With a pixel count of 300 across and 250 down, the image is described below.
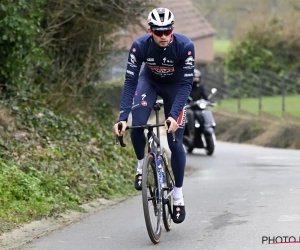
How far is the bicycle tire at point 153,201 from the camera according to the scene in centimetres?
757

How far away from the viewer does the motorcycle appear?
1917 centimetres

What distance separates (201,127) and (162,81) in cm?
1090

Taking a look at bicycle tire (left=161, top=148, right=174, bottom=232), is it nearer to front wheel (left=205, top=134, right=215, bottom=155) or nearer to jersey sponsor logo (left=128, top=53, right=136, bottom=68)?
jersey sponsor logo (left=128, top=53, right=136, bottom=68)

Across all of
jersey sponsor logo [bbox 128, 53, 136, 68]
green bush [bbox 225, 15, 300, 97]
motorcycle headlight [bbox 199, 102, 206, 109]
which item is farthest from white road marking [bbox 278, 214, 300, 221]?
green bush [bbox 225, 15, 300, 97]

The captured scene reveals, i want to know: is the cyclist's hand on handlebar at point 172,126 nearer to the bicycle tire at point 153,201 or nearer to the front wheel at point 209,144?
the bicycle tire at point 153,201

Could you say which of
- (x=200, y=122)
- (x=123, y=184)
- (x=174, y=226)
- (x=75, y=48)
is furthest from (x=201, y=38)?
(x=174, y=226)

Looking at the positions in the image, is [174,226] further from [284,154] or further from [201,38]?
[201,38]

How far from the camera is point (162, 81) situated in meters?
8.48

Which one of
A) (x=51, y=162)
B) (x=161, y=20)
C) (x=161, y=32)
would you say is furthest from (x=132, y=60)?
(x=51, y=162)

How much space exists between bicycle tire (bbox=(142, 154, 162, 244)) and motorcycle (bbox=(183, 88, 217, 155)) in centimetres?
1113

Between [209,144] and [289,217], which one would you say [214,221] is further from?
[209,144]

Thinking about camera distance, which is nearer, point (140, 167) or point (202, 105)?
point (140, 167)

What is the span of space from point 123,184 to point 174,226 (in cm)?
325

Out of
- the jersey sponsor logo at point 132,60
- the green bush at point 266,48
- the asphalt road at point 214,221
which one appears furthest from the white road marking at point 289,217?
the green bush at point 266,48
